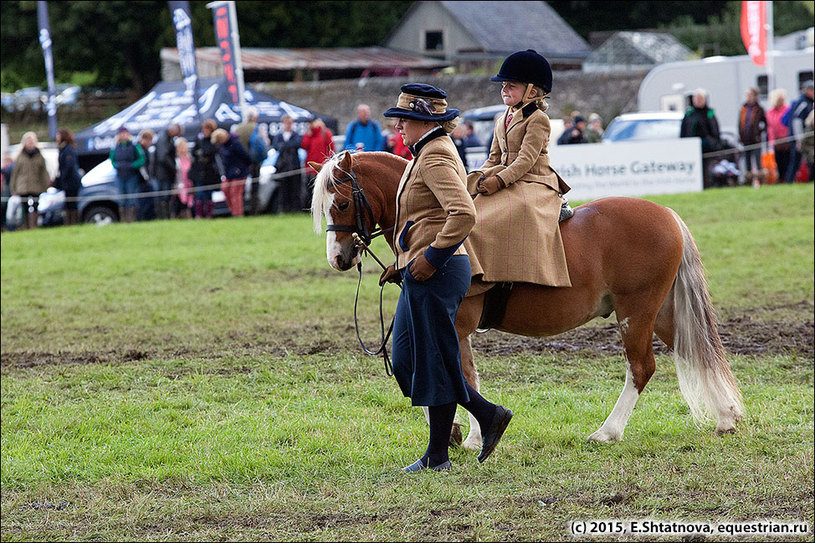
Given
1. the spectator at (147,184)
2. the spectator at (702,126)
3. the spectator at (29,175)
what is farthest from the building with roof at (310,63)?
the spectator at (702,126)

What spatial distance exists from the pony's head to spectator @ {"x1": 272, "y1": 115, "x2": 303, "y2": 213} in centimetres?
1428

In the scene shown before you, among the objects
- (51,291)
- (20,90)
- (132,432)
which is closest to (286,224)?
(51,291)

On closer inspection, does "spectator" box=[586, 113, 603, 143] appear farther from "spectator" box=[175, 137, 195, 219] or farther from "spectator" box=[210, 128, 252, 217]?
"spectator" box=[175, 137, 195, 219]

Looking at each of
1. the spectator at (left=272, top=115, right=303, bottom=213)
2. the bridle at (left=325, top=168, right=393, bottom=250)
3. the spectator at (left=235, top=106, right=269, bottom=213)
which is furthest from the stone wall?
the bridle at (left=325, top=168, right=393, bottom=250)

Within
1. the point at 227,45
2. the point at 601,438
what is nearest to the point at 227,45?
the point at 227,45

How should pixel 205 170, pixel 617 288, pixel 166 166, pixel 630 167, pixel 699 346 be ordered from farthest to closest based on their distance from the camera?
1. pixel 166 166
2. pixel 205 170
3. pixel 630 167
4. pixel 699 346
5. pixel 617 288

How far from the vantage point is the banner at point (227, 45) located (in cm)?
2375

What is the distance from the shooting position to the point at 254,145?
20203 mm

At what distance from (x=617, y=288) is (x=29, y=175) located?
16.2m

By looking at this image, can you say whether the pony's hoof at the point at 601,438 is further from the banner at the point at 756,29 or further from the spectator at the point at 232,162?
the banner at the point at 756,29

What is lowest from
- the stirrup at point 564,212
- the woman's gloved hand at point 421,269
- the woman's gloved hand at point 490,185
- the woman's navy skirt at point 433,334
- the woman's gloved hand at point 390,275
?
the woman's navy skirt at point 433,334

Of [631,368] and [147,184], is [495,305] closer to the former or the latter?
[631,368]

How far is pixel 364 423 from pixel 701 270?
2487 millimetres

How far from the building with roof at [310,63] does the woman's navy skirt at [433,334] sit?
38597 mm
